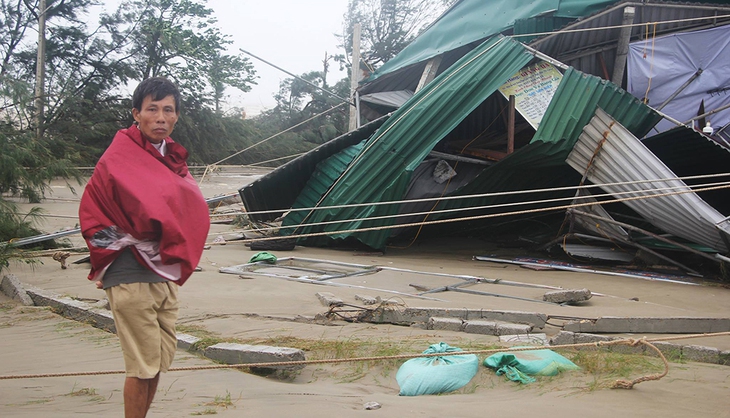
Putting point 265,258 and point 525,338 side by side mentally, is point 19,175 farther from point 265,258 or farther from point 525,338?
point 525,338

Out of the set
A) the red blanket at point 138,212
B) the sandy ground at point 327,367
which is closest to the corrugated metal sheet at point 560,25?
the sandy ground at point 327,367

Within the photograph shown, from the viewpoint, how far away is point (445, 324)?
5125mm

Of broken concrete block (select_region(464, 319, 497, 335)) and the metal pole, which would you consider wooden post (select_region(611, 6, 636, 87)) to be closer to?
the metal pole

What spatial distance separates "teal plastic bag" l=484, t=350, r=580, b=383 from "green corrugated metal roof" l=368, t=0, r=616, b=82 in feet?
28.9

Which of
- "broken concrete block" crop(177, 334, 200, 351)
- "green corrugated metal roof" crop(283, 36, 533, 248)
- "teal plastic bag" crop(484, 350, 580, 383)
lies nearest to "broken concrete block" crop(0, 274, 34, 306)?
"broken concrete block" crop(177, 334, 200, 351)

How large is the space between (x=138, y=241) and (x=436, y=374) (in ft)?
6.31

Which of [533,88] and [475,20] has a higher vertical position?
[475,20]

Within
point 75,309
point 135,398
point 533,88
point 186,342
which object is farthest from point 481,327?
point 533,88

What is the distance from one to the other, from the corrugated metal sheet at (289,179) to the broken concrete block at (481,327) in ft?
21.7

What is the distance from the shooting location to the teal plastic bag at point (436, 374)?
3.52m

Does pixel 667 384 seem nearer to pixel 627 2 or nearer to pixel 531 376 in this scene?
pixel 531 376

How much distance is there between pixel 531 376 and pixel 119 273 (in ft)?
8.01

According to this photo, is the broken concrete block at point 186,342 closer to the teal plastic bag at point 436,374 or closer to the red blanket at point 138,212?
the teal plastic bag at point 436,374

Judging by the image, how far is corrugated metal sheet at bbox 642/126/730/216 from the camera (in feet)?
29.8
